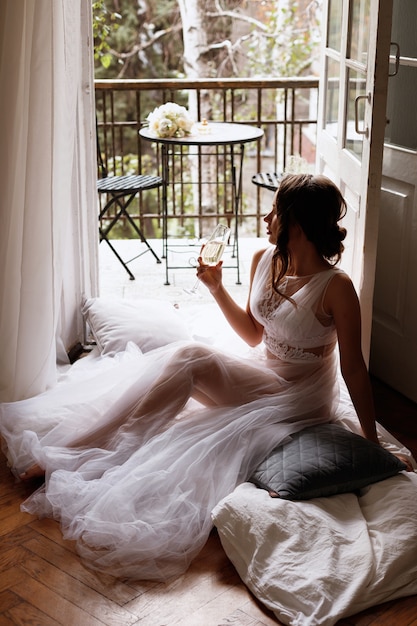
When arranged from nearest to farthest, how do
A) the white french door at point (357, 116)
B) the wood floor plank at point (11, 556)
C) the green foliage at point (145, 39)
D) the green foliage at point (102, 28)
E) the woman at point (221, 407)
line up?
the wood floor plank at point (11, 556)
the woman at point (221, 407)
the white french door at point (357, 116)
the green foliage at point (102, 28)
the green foliage at point (145, 39)

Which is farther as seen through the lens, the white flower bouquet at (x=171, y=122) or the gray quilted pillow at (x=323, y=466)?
the white flower bouquet at (x=171, y=122)

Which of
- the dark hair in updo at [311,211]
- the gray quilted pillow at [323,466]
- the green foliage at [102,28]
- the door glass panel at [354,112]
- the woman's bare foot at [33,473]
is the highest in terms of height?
the green foliage at [102,28]

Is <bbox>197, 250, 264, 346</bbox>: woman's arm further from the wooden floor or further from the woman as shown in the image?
the wooden floor

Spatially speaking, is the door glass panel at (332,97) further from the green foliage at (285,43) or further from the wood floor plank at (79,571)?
the green foliage at (285,43)

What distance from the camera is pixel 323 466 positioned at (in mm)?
2330

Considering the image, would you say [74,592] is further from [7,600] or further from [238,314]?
[238,314]

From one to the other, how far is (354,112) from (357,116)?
0.77ft

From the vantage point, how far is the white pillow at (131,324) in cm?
335

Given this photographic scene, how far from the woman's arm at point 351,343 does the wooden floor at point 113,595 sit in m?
0.59

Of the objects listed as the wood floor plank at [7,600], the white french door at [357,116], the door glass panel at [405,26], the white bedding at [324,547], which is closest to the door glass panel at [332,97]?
the white french door at [357,116]

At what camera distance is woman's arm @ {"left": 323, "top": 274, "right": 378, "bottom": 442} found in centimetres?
245

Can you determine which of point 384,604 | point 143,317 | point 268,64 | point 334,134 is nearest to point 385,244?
point 334,134

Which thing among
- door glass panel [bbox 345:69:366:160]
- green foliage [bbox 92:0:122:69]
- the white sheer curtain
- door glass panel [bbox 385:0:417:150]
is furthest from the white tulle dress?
green foliage [bbox 92:0:122:69]

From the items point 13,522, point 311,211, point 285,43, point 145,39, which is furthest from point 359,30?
point 145,39
